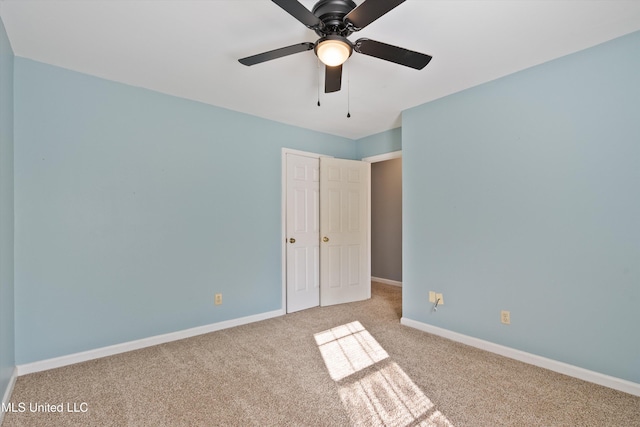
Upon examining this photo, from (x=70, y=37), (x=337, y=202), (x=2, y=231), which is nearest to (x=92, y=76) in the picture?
(x=70, y=37)

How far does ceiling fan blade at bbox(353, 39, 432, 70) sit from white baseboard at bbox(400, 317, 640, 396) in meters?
2.48

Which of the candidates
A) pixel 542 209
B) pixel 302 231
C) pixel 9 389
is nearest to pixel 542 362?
pixel 542 209

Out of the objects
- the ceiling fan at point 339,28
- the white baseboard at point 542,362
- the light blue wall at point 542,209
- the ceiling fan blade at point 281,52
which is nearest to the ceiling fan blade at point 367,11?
the ceiling fan at point 339,28

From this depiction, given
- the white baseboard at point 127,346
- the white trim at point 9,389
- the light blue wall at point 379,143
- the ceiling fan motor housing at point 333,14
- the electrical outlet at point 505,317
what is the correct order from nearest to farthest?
the ceiling fan motor housing at point 333,14, the white trim at point 9,389, the white baseboard at point 127,346, the electrical outlet at point 505,317, the light blue wall at point 379,143

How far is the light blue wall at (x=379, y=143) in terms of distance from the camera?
163 inches

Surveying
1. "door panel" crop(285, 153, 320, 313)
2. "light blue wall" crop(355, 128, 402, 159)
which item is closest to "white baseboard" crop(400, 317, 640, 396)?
"door panel" crop(285, 153, 320, 313)

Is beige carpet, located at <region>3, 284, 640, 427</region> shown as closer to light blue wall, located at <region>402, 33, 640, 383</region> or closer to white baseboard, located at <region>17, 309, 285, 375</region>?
white baseboard, located at <region>17, 309, 285, 375</region>

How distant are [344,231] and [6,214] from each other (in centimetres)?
342

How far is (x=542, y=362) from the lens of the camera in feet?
7.95

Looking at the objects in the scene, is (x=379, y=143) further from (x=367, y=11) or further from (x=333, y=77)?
(x=367, y=11)

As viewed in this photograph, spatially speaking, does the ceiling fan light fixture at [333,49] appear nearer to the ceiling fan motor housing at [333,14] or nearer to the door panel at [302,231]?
the ceiling fan motor housing at [333,14]

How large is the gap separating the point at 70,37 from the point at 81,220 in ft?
4.66

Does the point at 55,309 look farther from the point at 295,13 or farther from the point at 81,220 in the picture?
the point at 295,13

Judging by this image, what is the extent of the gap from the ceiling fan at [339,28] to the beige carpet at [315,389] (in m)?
2.21
